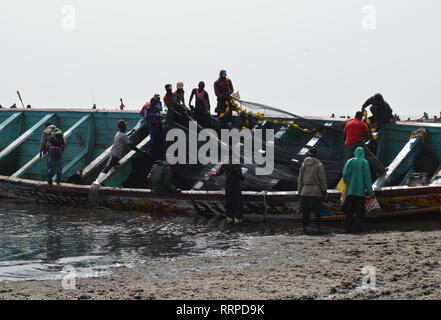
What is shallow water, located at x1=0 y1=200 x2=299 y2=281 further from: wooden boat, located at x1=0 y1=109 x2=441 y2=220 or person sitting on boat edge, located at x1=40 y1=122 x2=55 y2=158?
person sitting on boat edge, located at x1=40 y1=122 x2=55 y2=158

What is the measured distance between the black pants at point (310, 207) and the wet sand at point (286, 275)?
1.01 metres

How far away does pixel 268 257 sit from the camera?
27.7 feet

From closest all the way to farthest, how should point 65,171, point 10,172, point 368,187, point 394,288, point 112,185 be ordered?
point 394,288, point 368,187, point 112,185, point 65,171, point 10,172

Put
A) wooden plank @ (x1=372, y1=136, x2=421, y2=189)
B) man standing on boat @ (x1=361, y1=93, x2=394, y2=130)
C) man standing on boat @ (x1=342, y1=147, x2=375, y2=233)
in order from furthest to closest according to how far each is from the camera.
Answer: man standing on boat @ (x1=361, y1=93, x2=394, y2=130)
wooden plank @ (x1=372, y1=136, x2=421, y2=189)
man standing on boat @ (x1=342, y1=147, x2=375, y2=233)

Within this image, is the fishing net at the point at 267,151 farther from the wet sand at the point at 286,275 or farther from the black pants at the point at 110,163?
the wet sand at the point at 286,275

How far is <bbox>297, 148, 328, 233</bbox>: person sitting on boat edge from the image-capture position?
1036 cm

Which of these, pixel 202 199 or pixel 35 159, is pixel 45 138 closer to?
pixel 35 159

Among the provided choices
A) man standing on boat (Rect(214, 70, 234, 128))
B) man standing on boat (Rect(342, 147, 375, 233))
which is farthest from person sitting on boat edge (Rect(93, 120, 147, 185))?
man standing on boat (Rect(342, 147, 375, 233))

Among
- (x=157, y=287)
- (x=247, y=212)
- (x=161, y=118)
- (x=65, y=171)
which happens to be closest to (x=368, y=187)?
(x=247, y=212)

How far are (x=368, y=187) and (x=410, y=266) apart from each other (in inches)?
118

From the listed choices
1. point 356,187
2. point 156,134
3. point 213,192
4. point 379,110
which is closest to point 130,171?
point 156,134

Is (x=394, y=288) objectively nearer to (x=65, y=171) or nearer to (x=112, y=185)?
(x=112, y=185)

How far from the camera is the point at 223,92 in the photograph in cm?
1461

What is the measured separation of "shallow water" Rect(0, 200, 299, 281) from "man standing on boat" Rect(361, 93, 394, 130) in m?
3.22
